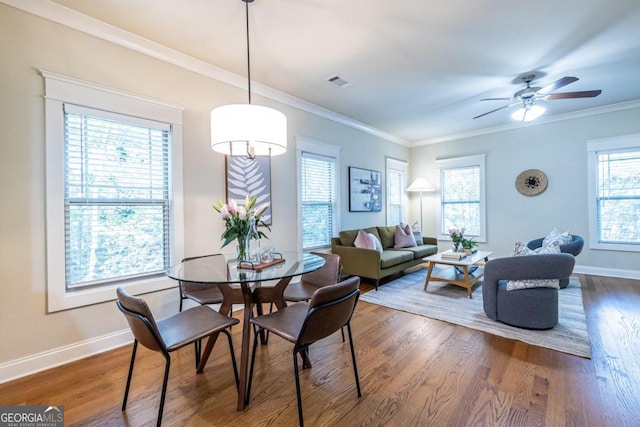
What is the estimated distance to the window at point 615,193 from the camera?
4277mm

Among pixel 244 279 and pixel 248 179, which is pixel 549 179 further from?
pixel 244 279

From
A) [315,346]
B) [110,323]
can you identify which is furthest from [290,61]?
[110,323]

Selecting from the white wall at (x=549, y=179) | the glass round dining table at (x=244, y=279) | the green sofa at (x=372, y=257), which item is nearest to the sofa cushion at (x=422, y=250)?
the green sofa at (x=372, y=257)

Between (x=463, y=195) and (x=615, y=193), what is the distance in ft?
7.23

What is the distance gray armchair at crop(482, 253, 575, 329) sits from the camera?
2.53 metres

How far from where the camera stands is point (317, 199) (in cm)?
439

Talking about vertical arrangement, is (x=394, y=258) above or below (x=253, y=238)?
below

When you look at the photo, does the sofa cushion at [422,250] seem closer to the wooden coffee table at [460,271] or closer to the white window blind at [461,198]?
the wooden coffee table at [460,271]

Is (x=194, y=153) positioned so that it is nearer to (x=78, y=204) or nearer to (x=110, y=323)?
(x=78, y=204)

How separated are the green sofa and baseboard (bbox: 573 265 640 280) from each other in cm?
246

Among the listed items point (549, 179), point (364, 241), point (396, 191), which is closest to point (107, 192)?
point (364, 241)

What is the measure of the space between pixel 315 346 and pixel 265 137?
1.78 m

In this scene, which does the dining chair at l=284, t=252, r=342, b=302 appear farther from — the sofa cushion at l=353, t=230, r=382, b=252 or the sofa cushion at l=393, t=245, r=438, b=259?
the sofa cushion at l=393, t=245, r=438, b=259

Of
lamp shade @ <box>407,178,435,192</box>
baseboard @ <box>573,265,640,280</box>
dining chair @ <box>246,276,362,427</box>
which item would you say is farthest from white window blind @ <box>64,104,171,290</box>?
baseboard @ <box>573,265,640,280</box>
